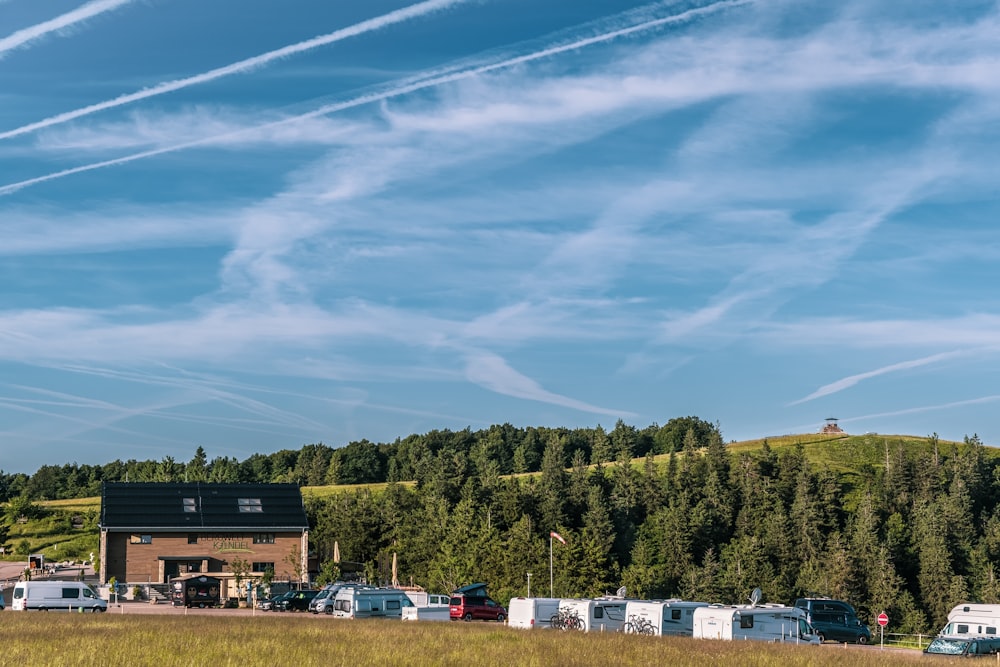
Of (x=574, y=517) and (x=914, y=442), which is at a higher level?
(x=914, y=442)

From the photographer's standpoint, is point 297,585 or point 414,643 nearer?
point 414,643

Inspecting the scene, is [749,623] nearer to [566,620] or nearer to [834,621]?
[566,620]

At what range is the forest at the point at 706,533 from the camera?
86.6 meters

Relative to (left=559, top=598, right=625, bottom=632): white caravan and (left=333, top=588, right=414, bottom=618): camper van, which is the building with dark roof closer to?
(left=333, top=588, right=414, bottom=618): camper van

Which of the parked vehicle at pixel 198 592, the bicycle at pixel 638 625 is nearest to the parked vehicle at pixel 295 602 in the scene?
the parked vehicle at pixel 198 592

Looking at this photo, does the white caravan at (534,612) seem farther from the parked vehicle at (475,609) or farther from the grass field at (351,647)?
the parked vehicle at (475,609)

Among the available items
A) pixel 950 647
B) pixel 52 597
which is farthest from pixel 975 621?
pixel 52 597

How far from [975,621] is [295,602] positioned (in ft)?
136

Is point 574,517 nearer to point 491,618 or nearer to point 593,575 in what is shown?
point 593,575

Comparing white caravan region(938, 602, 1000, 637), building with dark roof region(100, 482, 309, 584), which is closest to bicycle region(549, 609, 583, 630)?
white caravan region(938, 602, 1000, 637)

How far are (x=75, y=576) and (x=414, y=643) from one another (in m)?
69.8

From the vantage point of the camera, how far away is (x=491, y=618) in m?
61.2

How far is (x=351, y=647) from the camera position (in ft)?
110

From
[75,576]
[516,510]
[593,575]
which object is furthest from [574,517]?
[75,576]
